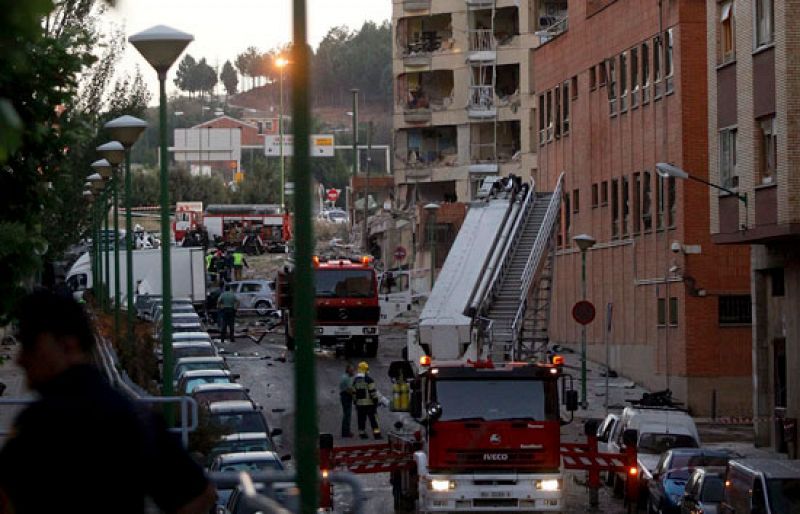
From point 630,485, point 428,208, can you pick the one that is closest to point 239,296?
point 428,208

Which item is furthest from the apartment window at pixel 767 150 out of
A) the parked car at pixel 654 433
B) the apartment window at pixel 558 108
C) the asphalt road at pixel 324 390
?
the apartment window at pixel 558 108

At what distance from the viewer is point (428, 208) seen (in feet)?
213

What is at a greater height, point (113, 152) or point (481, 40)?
point (481, 40)

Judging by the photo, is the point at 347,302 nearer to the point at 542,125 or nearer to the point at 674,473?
the point at 542,125

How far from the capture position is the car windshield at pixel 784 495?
67.6ft

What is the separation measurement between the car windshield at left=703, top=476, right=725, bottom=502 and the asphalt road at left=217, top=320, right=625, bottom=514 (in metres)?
4.83

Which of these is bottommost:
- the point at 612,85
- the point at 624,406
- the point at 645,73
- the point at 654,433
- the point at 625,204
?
the point at 624,406

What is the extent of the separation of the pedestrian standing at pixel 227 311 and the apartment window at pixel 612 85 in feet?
44.5

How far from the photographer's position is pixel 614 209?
5553 cm

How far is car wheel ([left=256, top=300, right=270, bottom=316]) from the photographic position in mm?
71625

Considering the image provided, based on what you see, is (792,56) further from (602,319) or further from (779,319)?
(602,319)

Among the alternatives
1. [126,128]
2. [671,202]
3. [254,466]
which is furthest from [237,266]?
[254,466]

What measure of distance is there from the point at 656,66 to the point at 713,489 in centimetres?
2794

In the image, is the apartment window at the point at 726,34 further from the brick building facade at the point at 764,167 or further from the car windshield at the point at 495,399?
the car windshield at the point at 495,399
